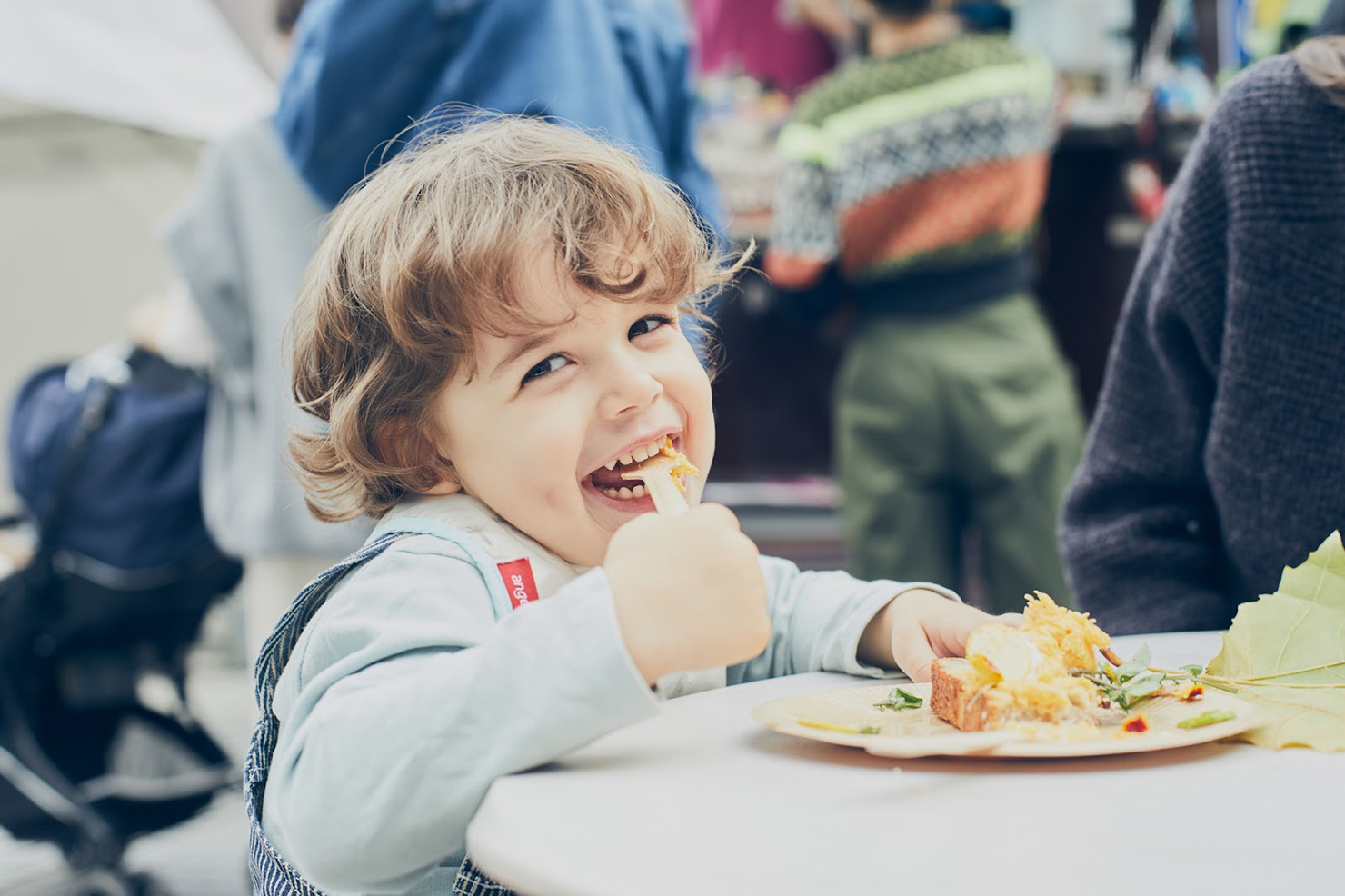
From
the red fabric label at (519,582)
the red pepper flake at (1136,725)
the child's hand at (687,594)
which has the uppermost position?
the child's hand at (687,594)

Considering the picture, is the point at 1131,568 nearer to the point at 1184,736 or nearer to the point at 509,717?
the point at 1184,736

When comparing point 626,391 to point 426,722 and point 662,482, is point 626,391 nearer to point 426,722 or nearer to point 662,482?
point 662,482

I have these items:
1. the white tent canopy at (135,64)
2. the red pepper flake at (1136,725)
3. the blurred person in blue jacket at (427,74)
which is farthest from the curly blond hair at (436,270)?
the white tent canopy at (135,64)

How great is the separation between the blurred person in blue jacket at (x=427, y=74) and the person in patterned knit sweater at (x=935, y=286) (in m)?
0.82

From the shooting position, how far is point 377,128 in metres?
1.74

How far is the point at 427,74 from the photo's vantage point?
1743mm

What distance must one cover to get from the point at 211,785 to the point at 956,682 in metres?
1.97

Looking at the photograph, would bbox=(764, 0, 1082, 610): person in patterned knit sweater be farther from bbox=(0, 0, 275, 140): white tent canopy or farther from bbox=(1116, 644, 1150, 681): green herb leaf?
bbox=(1116, 644, 1150, 681): green herb leaf

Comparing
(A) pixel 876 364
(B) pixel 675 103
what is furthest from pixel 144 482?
(A) pixel 876 364

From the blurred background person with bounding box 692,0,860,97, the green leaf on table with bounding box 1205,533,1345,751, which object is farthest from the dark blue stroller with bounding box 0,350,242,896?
the blurred background person with bounding box 692,0,860,97

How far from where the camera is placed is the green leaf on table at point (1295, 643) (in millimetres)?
764

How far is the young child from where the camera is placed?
0.69m

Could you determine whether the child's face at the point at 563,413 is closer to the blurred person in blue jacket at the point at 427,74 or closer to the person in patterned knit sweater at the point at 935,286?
the blurred person in blue jacket at the point at 427,74

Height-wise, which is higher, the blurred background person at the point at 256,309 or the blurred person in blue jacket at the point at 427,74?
the blurred person in blue jacket at the point at 427,74
